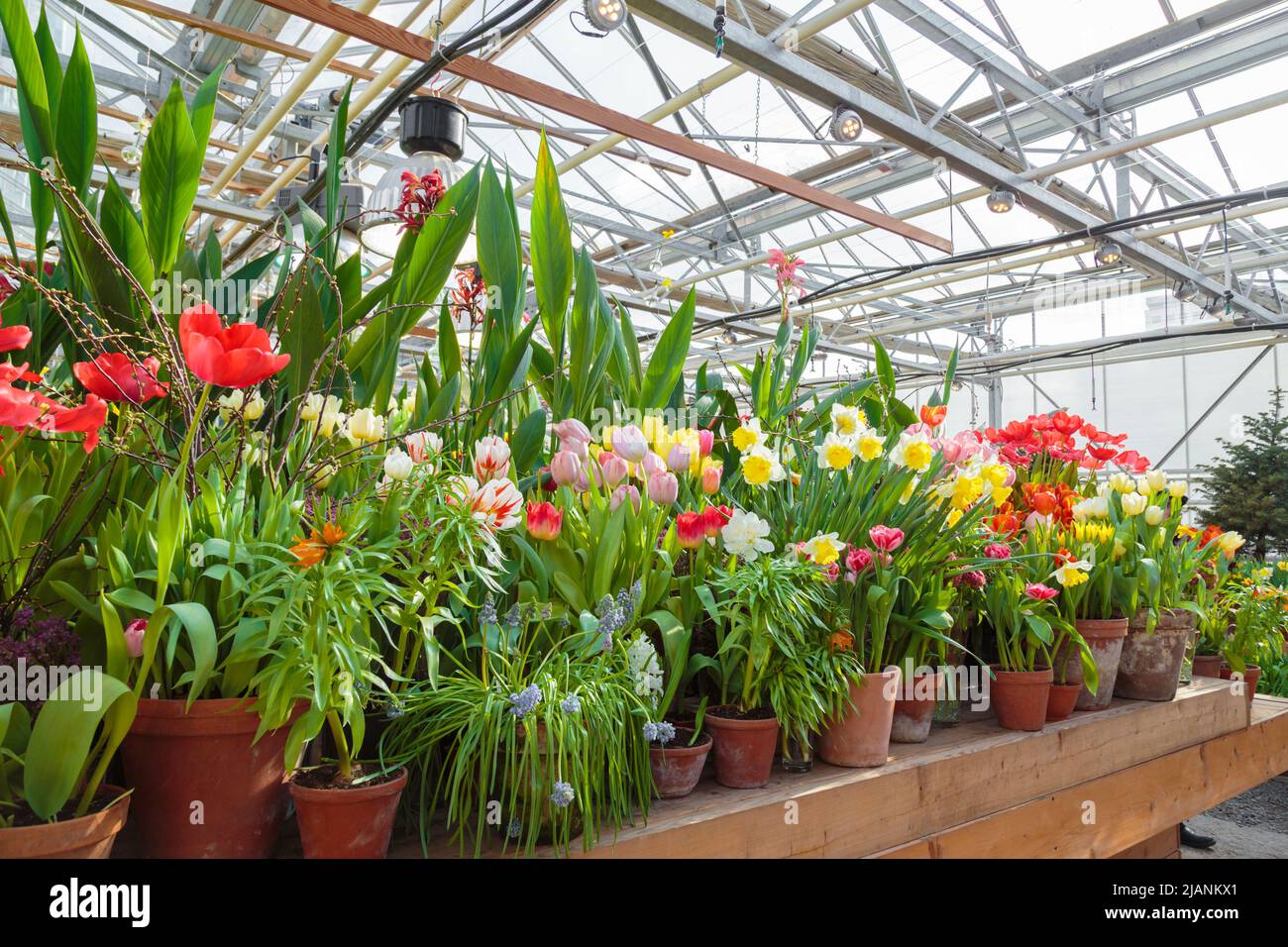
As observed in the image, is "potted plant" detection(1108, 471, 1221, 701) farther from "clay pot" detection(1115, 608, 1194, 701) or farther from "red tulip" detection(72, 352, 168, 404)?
"red tulip" detection(72, 352, 168, 404)

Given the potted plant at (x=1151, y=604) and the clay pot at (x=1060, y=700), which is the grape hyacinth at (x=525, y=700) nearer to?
the clay pot at (x=1060, y=700)

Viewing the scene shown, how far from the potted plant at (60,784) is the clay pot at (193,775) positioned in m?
0.05

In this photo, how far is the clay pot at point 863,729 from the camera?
1.01m

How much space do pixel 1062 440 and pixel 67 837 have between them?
1.64 meters

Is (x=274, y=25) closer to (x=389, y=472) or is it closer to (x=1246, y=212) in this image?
(x=389, y=472)

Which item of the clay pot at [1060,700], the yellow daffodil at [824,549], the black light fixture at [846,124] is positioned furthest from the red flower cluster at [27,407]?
the black light fixture at [846,124]

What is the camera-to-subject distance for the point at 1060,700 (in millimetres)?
1286

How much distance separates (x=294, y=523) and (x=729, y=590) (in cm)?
48

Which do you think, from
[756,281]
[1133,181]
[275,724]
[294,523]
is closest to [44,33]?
[294,523]

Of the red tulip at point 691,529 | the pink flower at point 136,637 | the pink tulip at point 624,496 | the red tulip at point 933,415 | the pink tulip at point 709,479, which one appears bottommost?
the pink flower at point 136,637

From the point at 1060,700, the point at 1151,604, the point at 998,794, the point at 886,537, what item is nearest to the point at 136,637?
the point at 886,537

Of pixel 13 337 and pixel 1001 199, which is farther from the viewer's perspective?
pixel 1001 199

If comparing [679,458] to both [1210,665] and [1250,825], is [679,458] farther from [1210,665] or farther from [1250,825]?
[1250,825]
